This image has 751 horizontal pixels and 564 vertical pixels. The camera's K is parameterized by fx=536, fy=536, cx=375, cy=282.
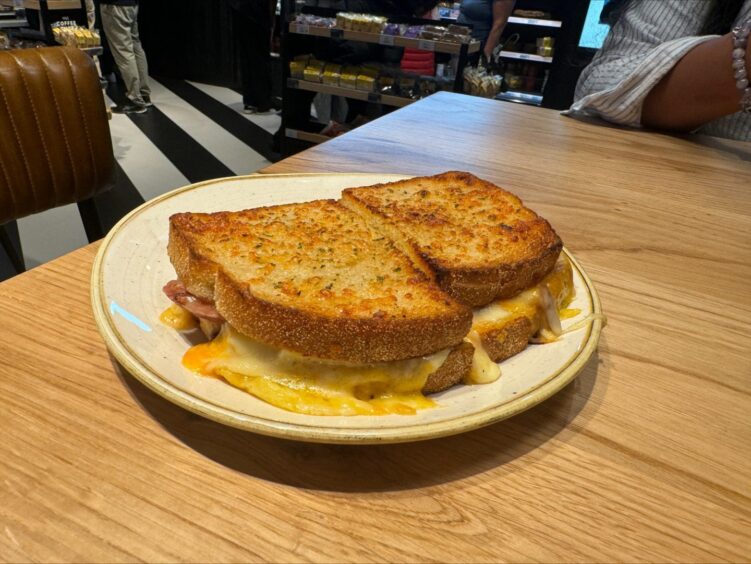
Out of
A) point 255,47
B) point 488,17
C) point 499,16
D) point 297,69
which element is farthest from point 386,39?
point 255,47

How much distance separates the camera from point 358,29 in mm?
3869

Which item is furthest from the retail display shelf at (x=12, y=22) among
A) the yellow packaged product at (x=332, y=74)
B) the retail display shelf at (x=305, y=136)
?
the yellow packaged product at (x=332, y=74)

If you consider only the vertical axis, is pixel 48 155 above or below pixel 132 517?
below

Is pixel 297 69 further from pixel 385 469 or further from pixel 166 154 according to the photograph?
pixel 385 469

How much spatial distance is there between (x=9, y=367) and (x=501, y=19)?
4.97 metres

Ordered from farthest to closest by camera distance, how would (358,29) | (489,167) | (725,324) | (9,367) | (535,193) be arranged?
(358,29), (489,167), (535,193), (725,324), (9,367)

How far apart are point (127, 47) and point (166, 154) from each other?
1.83 meters

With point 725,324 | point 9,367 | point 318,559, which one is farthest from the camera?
point 725,324

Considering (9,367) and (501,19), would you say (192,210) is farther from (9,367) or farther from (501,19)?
(501,19)

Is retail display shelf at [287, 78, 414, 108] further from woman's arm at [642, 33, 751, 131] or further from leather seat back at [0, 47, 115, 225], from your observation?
leather seat back at [0, 47, 115, 225]

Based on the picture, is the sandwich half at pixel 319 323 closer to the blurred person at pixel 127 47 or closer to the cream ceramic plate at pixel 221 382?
the cream ceramic plate at pixel 221 382

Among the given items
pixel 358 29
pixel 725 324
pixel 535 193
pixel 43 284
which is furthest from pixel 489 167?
pixel 358 29

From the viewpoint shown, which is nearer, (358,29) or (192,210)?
(192,210)

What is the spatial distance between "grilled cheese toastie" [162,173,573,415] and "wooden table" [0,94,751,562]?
72mm
